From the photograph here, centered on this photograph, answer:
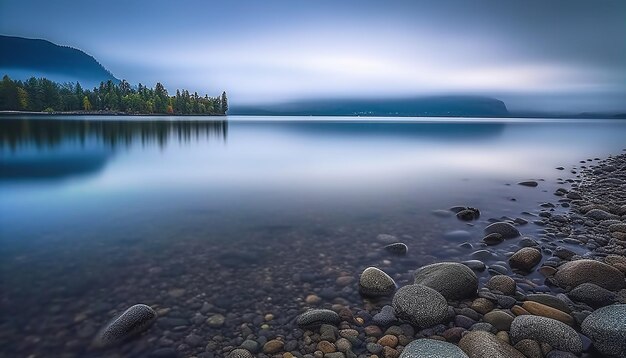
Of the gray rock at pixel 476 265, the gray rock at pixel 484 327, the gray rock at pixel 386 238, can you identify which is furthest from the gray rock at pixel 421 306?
the gray rock at pixel 386 238

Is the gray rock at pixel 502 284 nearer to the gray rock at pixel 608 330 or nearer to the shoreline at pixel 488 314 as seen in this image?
the shoreline at pixel 488 314

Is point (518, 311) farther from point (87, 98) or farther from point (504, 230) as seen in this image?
point (87, 98)

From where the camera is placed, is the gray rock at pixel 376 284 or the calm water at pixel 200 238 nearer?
the calm water at pixel 200 238

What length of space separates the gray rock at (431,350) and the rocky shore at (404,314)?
0.02 m

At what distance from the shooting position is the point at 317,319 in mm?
6691

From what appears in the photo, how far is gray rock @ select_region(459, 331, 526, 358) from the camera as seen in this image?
5293mm

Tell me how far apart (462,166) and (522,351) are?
29693mm

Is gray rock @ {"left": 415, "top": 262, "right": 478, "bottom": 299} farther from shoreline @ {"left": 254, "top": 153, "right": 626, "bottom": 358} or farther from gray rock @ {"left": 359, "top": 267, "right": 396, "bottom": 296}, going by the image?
gray rock @ {"left": 359, "top": 267, "right": 396, "bottom": 296}

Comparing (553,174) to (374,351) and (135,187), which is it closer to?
(374,351)

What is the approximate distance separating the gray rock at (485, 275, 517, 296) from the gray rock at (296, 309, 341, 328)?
3.94 m

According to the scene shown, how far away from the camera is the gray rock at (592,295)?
7.27 m

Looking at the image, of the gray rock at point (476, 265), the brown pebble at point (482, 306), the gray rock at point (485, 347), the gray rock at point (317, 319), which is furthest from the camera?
the gray rock at point (476, 265)

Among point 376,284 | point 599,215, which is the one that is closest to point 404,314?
point 376,284

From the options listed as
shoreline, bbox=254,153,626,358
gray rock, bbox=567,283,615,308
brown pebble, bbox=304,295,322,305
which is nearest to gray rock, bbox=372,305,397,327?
shoreline, bbox=254,153,626,358
